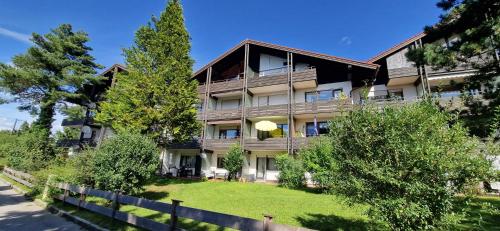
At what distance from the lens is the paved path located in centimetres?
877

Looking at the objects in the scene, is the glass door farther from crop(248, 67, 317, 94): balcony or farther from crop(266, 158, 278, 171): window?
crop(248, 67, 317, 94): balcony

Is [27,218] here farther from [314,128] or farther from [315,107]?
[314,128]

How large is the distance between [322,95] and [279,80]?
4545 millimetres

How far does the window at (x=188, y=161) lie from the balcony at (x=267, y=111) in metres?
8.92

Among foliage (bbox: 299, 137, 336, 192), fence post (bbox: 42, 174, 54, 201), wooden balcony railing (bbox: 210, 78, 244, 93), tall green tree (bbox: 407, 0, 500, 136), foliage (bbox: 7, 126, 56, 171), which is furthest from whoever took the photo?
wooden balcony railing (bbox: 210, 78, 244, 93)

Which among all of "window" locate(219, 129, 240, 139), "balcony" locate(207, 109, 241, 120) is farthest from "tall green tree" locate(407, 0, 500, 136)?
"window" locate(219, 129, 240, 139)

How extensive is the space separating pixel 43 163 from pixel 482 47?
2805 centimetres

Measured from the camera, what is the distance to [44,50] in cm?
3394

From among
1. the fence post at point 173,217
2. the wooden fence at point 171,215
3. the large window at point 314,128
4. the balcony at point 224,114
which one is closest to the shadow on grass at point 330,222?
the wooden fence at point 171,215

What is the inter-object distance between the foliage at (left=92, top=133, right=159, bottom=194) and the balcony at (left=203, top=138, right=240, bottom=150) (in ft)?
42.9

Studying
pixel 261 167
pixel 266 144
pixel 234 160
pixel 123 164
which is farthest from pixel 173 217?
pixel 261 167

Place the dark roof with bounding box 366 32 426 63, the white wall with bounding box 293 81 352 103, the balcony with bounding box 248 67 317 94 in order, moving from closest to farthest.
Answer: the dark roof with bounding box 366 32 426 63, the white wall with bounding box 293 81 352 103, the balcony with bounding box 248 67 317 94

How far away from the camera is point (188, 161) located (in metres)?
30.4

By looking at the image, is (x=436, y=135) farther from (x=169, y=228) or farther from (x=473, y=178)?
(x=169, y=228)
